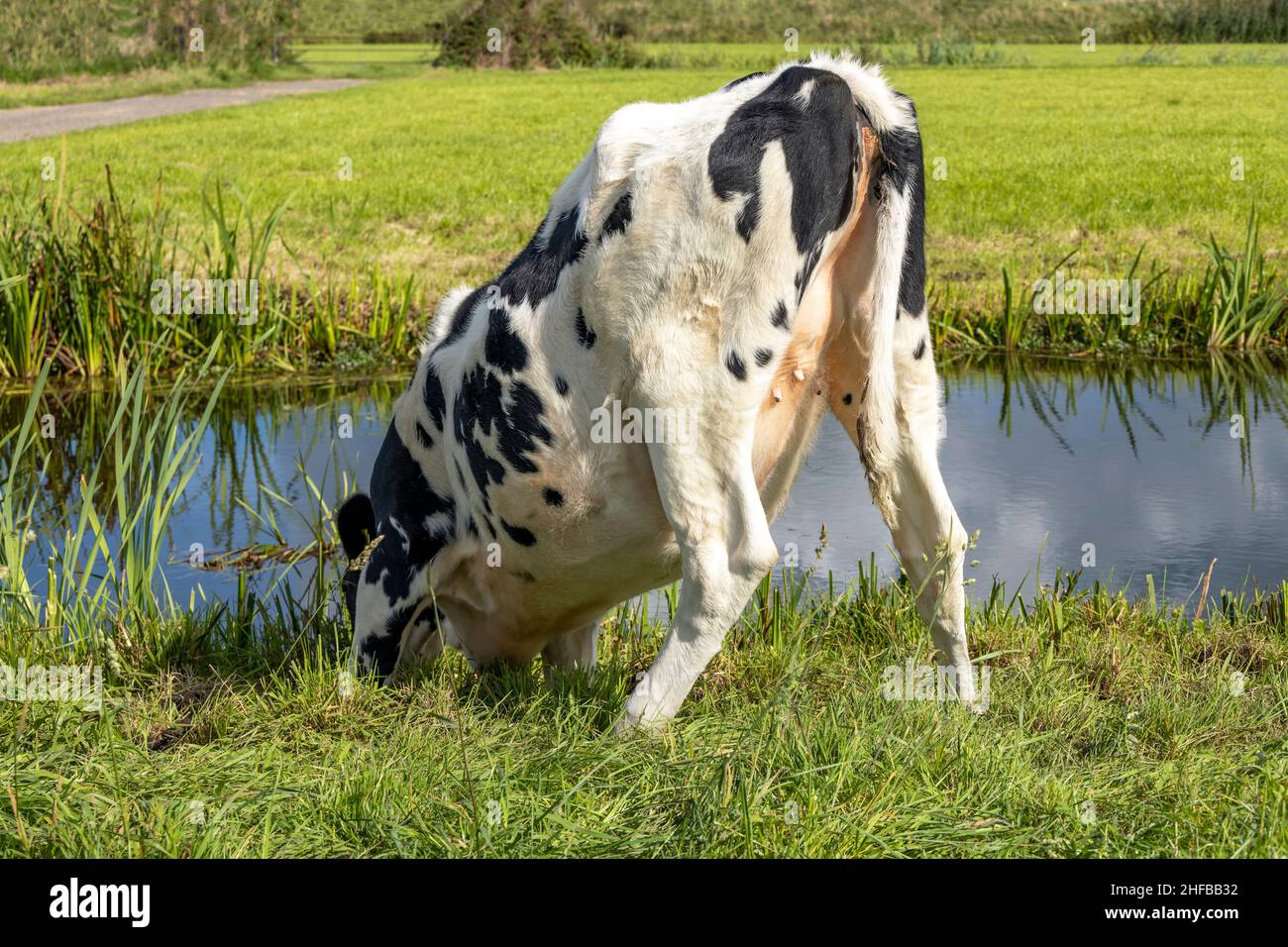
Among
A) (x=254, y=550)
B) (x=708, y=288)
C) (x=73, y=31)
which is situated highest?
(x=73, y=31)

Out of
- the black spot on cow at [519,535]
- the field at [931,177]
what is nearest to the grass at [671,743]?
the black spot on cow at [519,535]

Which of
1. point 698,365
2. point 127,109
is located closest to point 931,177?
point 698,365

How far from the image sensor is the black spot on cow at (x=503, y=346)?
3.49 metres

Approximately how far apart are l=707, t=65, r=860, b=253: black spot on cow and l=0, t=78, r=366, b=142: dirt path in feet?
59.3

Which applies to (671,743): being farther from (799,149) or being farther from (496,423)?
(799,149)

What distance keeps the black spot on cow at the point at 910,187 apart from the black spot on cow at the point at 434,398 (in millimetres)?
1278

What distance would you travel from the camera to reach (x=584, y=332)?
133 inches

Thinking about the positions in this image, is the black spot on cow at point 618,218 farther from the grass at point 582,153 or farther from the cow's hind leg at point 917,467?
the grass at point 582,153

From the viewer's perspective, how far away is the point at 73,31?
31250mm

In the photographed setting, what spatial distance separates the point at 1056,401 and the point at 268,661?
17.3 feet
